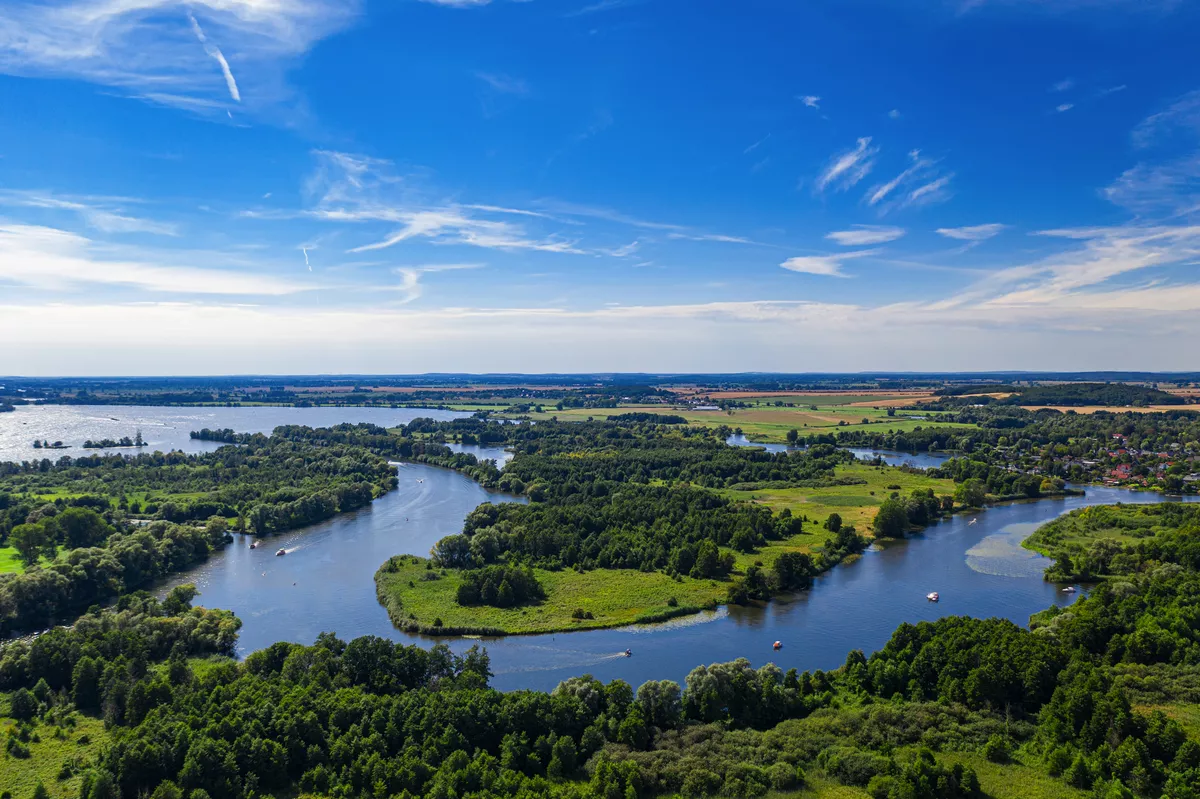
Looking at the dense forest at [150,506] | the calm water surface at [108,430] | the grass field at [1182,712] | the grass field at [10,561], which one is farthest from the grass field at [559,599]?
the calm water surface at [108,430]

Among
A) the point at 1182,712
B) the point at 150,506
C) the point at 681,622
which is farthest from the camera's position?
the point at 150,506

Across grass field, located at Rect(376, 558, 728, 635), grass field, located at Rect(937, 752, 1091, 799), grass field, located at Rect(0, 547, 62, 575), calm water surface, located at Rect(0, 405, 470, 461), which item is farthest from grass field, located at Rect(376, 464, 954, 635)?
calm water surface, located at Rect(0, 405, 470, 461)

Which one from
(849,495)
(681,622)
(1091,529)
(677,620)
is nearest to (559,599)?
(677,620)

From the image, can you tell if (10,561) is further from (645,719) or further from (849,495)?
(849,495)

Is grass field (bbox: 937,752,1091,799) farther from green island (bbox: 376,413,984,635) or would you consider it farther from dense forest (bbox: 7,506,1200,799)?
green island (bbox: 376,413,984,635)

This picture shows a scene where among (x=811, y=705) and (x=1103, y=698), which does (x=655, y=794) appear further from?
(x=1103, y=698)

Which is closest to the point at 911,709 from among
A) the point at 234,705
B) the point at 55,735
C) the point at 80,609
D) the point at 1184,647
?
the point at 1184,647
